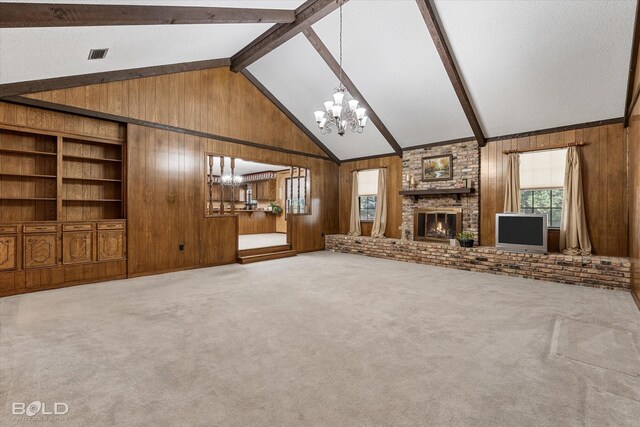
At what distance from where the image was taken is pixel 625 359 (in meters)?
2.57

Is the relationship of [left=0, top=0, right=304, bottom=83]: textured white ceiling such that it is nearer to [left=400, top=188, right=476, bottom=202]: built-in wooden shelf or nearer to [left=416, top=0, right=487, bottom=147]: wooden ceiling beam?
[left=416, top=0, right=487, bottom=147]: wooden ceiling beam

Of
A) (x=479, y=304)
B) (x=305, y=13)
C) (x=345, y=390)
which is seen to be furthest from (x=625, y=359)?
(x=305, y=13)

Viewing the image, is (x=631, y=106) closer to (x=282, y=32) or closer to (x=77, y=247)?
(x=282, y=32)

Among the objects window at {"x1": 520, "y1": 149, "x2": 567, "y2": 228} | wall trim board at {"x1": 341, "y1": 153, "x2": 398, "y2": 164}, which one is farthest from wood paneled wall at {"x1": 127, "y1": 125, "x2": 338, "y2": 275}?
window at {"x1": 520, "y1": 149, "x2": 567, "y2": 228}

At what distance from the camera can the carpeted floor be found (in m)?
1.91

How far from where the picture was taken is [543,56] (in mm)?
4730

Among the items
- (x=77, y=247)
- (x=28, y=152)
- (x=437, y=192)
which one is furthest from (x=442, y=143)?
(x=28, y=152)

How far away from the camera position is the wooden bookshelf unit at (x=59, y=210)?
450cm

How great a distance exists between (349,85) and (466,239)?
4155 millimetres

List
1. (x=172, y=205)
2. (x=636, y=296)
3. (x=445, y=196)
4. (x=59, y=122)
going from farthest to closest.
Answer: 1. (x=445, y=196)
2. (x=172, y=205)
3. (x=59, y=122)
4. (x=636, y=296)

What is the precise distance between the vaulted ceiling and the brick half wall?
8.44ft

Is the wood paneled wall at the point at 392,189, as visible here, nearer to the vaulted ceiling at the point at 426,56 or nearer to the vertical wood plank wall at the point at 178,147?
the vaulted ceiling at the point at 426,56

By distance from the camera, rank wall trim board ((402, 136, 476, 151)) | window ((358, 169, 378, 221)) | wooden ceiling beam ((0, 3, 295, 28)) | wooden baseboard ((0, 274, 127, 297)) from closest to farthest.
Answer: wooden ceiling beam ((0, 3, 295, 28)), wooden baseboard ((0, 274, 127, 297)), wall trim board ((402, 136, 476, 151)), window ((358, 169, 378, 221))

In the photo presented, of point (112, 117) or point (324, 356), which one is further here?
point (112, 117)
